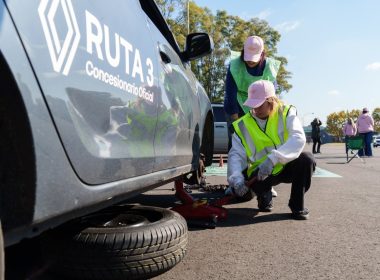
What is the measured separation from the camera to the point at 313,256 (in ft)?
8.05

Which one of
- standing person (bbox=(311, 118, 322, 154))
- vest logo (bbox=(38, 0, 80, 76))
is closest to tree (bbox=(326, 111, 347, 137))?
Answer: standing person (bbox=(311, 118, 322, 154))

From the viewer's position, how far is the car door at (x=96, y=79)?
1.25 metres

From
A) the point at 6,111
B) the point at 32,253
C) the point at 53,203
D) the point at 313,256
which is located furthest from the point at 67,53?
the point at 313,256

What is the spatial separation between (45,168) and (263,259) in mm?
1593

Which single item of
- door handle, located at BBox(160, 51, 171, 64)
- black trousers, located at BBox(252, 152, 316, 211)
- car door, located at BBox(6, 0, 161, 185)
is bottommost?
black trousers, located at BBox(252, 152, 316, 211)

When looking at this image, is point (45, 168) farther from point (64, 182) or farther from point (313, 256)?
point (313, 256)

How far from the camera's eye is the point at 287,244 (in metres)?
2.71

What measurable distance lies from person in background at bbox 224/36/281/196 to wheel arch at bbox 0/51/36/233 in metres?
3.25

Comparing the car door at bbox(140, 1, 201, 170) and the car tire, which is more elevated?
the car door at bbox(140, 1, 201, 170)

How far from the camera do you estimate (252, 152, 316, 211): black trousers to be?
343cm

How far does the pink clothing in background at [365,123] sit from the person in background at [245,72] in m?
11.2

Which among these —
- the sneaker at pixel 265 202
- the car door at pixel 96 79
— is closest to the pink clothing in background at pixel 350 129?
the sneaker at pixel 265 202

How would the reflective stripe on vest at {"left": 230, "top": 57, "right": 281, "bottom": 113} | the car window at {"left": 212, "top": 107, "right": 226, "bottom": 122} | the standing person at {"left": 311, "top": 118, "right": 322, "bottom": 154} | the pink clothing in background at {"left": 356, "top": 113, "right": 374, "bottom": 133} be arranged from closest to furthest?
the reflective stripe on vest at {"left": 230, "top": 57, "right": 281, "bottom": 113}, the car window at {"left": 212, "top": 107, "right": 226, "bottom": 122}, the pink clothing in background at {"left": 356, "top": 113, "right": 374, "bottom": 133}, the standing person at {"left": 311, "top": 118, "right": 322, "bottom": 154}

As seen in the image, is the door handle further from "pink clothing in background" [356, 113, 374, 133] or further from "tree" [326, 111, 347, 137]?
"tree" [326, 111, 347, 137]
